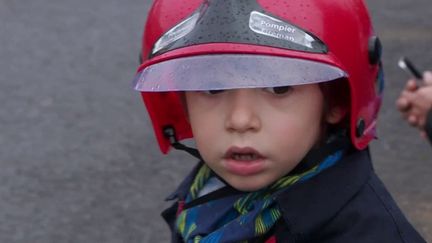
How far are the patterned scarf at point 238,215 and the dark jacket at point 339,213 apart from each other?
0.08ft

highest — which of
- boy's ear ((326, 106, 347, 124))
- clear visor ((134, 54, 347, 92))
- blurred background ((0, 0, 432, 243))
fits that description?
clear visor ((134, 54, 347, 92))

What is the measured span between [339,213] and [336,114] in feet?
0.91

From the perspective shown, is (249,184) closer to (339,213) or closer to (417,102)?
(339,213)

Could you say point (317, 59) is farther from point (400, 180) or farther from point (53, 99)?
point (53, 99)

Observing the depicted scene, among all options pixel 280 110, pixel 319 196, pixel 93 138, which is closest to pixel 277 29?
pixel 280 110

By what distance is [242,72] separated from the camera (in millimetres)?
2523

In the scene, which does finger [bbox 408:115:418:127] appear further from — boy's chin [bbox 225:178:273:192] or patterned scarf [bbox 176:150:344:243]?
boy's chin [bbox 225:178:273:192]

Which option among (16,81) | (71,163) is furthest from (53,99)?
(71,163)

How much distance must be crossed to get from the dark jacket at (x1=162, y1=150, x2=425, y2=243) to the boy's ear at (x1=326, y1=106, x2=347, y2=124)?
12 centimetres

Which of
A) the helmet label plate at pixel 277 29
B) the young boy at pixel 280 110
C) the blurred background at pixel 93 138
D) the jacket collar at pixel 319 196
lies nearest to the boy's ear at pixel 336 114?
the young boy at pixel 280 110

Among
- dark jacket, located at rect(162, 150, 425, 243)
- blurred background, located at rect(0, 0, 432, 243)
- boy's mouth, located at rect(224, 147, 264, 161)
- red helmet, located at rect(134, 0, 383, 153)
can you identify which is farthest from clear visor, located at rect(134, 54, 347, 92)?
blurred background, located at rect(0, 0, 432, 243)

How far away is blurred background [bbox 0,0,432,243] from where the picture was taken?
5.21m

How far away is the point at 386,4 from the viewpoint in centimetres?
913

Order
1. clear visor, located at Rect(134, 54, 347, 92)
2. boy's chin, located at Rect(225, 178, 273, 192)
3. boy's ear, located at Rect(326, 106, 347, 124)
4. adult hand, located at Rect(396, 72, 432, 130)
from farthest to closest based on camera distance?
1. adult hand, located at Rect(396, 72, 432, 130)
2. boy's ear, located at Rect(326, 106, 347, 124)
3. boy's chin, located at Rect(225, 178, 273, 192)
4. clear visor, located at Rect(134, 54, 347, 92)
